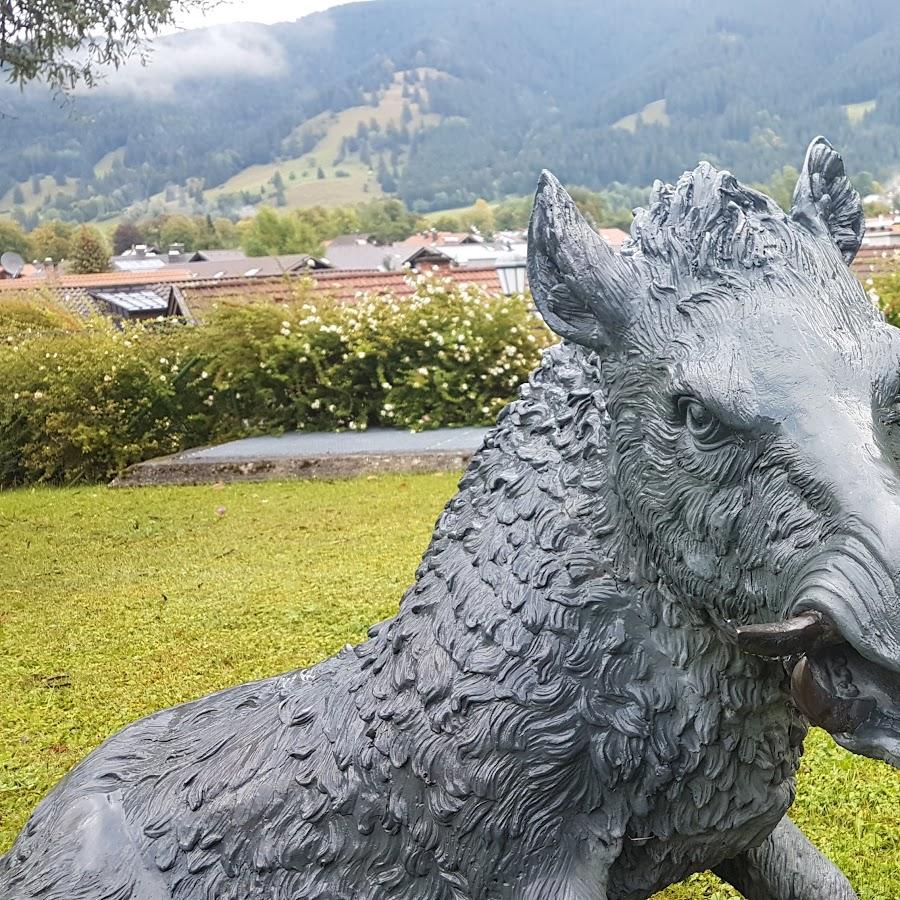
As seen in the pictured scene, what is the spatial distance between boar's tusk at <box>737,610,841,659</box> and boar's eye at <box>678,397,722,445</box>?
0.25 m

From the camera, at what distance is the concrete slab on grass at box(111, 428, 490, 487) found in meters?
10.9

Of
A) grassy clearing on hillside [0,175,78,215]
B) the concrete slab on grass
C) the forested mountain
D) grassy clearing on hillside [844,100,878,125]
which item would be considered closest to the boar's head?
the concrete slab on grass

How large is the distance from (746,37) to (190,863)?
664 feet

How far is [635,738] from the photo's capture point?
1.59 m

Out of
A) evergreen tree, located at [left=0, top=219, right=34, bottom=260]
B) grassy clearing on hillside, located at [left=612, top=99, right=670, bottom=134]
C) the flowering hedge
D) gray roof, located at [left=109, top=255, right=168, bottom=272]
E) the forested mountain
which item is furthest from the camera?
grassy clearing on hillside, located at [left=612, top=99, right=670, bottom=134]

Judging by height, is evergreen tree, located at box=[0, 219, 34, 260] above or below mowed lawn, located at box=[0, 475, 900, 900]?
below

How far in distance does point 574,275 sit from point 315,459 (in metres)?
9.77

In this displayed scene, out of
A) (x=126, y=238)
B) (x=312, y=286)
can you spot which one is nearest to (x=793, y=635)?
(x=312, y=286)

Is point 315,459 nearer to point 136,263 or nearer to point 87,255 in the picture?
point 87,255

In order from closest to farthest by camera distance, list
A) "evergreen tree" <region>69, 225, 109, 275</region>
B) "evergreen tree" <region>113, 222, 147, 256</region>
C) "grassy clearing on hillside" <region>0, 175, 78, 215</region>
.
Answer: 1. "evergreen tree" <region>69, 225, 109, 275</region>
2. "evergreen tree" <region>113, 222, 147, 256</region>
3. "grassy clearing on hillside" <region>0, 175, 78, 215</region>

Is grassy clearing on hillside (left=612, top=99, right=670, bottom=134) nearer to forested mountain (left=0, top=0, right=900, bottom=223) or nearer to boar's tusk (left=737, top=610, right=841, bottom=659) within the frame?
forested mountain (left=0, top=0, right=900, bottom=223)

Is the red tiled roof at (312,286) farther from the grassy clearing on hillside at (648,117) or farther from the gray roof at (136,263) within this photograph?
the grassy clearing on hillside at (648,117)

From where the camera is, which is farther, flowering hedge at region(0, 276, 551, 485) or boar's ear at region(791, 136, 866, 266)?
flowering hedge at region(0, 276, 551, 485)

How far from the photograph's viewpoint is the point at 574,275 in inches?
56.9
